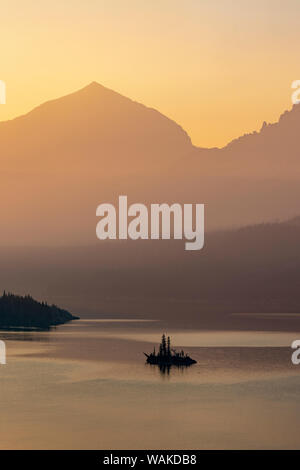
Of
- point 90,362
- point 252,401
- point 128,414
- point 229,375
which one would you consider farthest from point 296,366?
point 128,414

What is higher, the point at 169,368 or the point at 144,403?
the point at 169,368

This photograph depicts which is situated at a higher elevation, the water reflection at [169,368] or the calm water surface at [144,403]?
the water reflection at [169,368]

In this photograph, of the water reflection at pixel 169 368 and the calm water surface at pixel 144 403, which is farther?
the water reflection at pixel 169 368

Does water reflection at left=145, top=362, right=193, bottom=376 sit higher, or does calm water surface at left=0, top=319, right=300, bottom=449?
water reflection at left=145, top=362, right=193, bottom=376

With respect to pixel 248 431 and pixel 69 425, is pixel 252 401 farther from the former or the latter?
pixel 69 425

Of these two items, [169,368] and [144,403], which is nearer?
[144,403]
